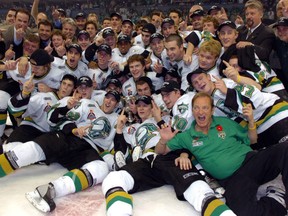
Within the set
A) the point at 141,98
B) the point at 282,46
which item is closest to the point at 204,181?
the point at 141,98

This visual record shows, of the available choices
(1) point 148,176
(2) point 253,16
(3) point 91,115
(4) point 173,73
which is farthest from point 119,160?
(2) point 253,16

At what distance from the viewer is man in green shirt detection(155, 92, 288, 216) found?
6.87 feet

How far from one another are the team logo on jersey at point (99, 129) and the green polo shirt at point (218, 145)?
2.52ft

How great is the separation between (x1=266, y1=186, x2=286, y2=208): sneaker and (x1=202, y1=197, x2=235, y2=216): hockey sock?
1.33 feet

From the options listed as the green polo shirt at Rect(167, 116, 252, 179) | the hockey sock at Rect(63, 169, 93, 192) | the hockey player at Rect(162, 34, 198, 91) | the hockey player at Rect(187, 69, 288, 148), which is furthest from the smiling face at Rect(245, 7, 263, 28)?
the hockey sock at Rect(63, 169, 93, 192)

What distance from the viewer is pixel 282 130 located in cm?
249

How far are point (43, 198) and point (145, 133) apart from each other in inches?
38.8

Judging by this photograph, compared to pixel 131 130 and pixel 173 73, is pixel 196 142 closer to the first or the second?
pixel 131 130

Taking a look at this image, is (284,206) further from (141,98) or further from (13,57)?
(13,57)

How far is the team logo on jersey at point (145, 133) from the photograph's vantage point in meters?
2.77

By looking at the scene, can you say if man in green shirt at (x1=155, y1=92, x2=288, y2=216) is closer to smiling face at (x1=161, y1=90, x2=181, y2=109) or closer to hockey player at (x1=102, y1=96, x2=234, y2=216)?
hockey player at (x1=102, y1=96, x2=234, y2=216)

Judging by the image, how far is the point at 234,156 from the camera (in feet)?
7.45

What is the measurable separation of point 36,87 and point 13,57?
78cm

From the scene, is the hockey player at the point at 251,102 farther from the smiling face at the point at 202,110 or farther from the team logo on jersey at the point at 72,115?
the team logo on jersey at the point at 72,115
